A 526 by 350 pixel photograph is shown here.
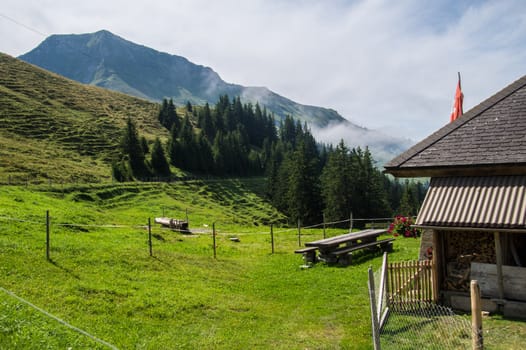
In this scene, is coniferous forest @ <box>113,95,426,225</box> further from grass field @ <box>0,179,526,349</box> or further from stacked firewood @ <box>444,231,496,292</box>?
stacked firewood @ <box>444,231,496,292</box>

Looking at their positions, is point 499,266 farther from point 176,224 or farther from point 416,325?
point 176,224

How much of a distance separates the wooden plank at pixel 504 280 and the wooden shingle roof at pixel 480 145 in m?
2.97

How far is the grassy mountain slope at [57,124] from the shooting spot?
207ft

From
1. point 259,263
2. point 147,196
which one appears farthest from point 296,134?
point 259,263

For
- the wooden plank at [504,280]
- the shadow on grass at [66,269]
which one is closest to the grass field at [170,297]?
the shadow on grass at [66,269]

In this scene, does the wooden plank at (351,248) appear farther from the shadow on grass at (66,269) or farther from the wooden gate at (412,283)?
the shadow on grass at (66,269)

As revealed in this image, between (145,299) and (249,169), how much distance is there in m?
104

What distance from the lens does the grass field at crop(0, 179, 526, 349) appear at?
29.6ft

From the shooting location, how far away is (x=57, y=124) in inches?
3600

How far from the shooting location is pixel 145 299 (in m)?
11.6

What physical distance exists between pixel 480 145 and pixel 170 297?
11317 millimetres

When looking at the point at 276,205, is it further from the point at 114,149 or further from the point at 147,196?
the point at 114,149

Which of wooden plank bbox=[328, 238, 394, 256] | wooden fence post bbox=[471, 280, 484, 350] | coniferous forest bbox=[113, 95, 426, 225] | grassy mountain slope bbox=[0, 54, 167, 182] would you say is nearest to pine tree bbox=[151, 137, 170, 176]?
coniferous forest bbox=[113, 95, 426, 225]

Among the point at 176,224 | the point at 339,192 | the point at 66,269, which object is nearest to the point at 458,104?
the point at 66,269
